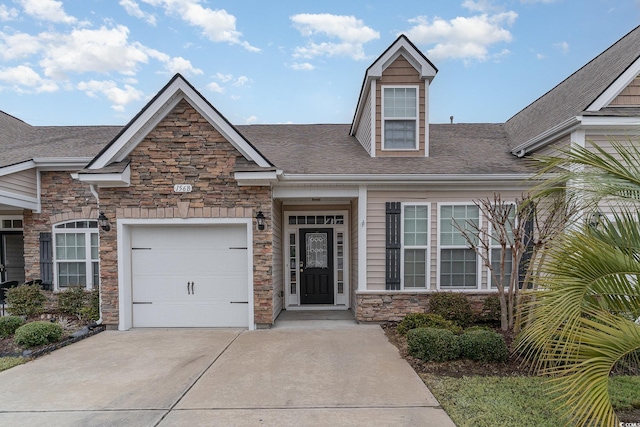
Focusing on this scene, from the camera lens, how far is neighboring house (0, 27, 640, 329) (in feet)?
22.8

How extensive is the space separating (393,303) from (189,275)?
14.5 ft

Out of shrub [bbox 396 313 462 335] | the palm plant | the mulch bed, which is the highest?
the palm plant

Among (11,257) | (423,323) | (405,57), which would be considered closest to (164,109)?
(405,57)

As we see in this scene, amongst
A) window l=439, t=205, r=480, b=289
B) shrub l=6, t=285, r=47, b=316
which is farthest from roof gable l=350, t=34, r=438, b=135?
shrub l=6, t=285, r=47, b=316

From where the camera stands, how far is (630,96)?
697 centimetres

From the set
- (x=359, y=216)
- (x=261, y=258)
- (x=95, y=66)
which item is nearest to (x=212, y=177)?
(x=261, y=258)

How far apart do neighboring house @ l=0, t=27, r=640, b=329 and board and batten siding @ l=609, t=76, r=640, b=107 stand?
21mm

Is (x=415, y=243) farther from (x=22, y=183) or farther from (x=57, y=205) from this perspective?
(x=22, y=183)

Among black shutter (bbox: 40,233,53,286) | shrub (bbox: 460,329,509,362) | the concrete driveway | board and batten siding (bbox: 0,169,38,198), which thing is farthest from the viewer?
black shutter (bbox: 40,233,53,286)

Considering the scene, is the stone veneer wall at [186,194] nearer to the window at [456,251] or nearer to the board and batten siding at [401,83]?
the board and batten siding at [401,83]

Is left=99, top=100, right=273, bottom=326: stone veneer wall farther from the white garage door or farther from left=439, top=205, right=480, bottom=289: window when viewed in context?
left=439, top=205, right=480, bottom=289: window

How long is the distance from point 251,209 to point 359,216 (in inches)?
91.5

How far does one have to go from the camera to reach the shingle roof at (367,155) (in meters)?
7.38

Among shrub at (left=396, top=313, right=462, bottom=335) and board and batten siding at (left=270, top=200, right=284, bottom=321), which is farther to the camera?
board and batten siding at (left=270, top=200, right=284, bottom=321)
